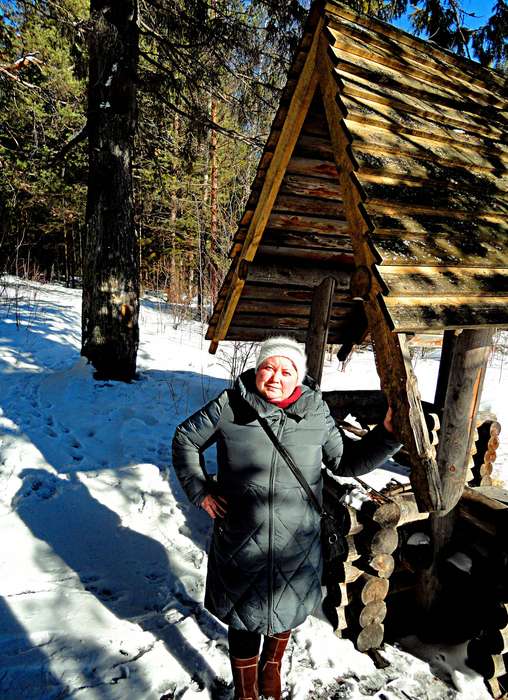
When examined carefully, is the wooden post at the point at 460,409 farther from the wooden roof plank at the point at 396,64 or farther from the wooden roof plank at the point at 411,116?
the wooden roof plank at the point at 396,64

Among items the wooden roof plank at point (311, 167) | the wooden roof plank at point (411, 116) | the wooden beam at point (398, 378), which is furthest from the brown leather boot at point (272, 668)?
the wooden roof plank at point (311, 167)

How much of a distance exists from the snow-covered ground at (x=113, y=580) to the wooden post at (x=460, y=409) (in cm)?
133

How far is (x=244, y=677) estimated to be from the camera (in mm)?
2059

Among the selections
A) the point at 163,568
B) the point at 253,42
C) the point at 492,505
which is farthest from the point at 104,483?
the point at 253,42

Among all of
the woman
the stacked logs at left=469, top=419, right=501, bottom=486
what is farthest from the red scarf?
the stacked logs at left=469, top=419, right=501, bottom=486

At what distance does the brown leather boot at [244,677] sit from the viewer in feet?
6.74

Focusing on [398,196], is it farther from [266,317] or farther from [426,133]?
[266,317]

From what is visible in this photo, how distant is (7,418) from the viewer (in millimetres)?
4484

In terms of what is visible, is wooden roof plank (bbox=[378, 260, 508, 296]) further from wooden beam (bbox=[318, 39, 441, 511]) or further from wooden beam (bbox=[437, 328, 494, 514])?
wooden beam (bbox=[437, 328, 494, 514])

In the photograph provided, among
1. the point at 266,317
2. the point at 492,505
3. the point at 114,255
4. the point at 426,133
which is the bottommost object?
the point at 492,505

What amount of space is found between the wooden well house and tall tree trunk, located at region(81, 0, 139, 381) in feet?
8.72

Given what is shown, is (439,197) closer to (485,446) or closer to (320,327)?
(320,327)

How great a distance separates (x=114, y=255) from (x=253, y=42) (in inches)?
150

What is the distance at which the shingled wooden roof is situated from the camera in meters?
1.82
